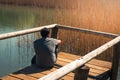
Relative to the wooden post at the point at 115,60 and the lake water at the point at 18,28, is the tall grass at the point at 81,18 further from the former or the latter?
the wooden post at the point at 115,60

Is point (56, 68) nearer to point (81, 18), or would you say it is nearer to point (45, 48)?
point (45, 48)

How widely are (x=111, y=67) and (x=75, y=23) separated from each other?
753 cm

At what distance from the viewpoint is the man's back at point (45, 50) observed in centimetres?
538

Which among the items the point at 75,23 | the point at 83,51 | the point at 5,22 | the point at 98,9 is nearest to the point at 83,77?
the point at 83,51

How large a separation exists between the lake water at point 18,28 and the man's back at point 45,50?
3457 millimetres

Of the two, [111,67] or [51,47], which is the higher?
[51,47]

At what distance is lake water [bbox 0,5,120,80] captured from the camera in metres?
9.55

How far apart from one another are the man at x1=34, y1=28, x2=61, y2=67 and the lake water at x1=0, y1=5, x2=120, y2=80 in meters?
3.47

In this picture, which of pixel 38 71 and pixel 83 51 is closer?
pixel 38 71

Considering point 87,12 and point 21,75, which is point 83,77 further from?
point 87,12

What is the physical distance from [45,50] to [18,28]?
9.27m

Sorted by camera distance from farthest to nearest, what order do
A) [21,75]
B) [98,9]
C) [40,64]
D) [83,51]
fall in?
1. [98,9]
2. [83,51]
3. [40,64]
4. [21,75]

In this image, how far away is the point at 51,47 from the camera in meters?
5.43

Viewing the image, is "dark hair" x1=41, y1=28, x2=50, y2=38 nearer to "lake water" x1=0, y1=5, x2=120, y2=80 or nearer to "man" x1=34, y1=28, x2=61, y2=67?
"man" x1=34, y1=28, x2=61, y2=67
